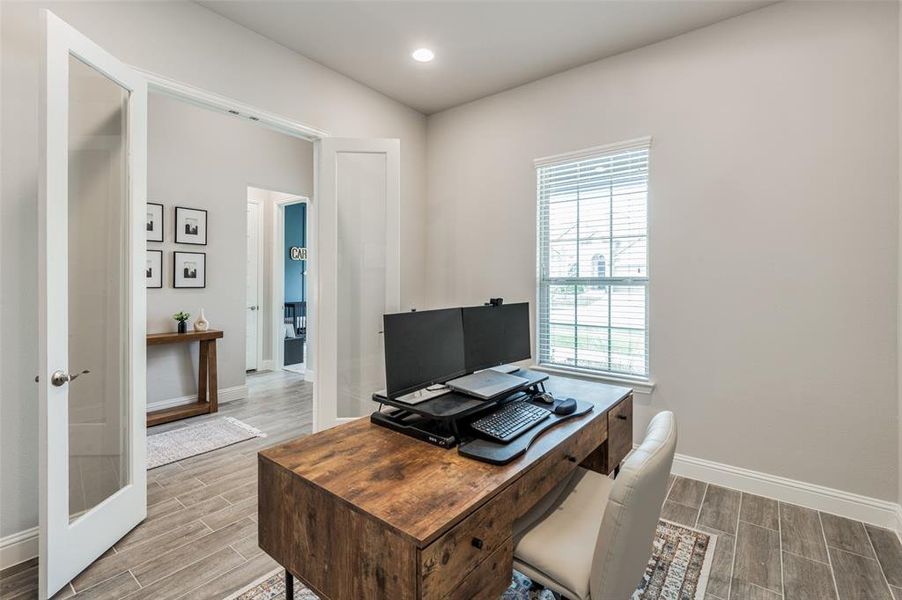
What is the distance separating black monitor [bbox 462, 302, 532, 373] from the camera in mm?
2012

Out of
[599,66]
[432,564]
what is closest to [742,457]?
[432,564]

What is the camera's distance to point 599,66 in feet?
10.3

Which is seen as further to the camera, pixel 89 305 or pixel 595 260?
pixel 595 260

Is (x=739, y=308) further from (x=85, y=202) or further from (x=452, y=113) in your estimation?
(x=85, y=202)

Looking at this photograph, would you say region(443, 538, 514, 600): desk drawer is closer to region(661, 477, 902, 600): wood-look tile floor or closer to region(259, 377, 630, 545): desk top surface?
region(259, 377, 630, 545): desk top surface

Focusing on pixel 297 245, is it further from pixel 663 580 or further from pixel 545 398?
pixel 663 580

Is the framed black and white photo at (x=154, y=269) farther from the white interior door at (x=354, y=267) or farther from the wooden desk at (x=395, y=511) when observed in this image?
the wooden desk at (x=395, y=511)

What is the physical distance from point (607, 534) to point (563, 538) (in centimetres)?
32

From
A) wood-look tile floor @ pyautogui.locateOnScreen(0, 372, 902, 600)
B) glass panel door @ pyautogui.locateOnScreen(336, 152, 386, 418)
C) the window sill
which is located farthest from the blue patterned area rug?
glass panel door @ pyautogui.locateOnScreen(336, 152, 386, 418)

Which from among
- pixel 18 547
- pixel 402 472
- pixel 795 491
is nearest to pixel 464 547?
pixel 402 472

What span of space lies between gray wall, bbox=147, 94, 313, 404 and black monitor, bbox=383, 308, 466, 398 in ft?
11.9

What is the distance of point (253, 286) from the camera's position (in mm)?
6172

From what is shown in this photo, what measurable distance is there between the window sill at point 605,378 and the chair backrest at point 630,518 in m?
1.87

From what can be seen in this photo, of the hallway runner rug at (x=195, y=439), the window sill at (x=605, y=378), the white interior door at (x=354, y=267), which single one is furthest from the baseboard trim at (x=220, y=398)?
the window sill at (x=605, y=378)
